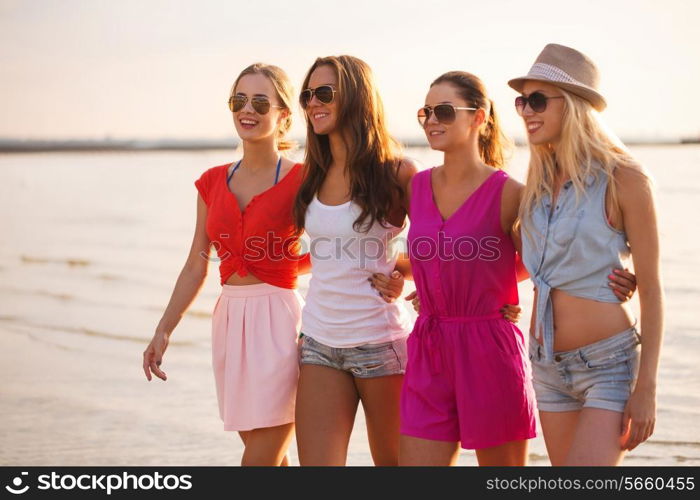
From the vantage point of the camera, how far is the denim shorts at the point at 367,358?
14.1 feet

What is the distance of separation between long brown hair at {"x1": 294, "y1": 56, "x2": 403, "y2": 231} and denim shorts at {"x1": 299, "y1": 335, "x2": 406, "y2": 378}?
2.06 ft

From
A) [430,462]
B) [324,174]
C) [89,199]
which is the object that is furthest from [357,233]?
[89,199]

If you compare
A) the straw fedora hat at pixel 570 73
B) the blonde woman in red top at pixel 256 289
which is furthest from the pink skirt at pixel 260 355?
the straw fedora hat at pixel 570 73

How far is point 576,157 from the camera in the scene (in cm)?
373

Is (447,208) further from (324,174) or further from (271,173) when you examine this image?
(271,173)

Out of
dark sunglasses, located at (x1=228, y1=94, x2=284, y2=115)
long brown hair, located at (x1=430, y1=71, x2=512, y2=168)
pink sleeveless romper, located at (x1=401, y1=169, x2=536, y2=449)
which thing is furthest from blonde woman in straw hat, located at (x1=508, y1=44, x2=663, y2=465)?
dark sunglasses, located at (x1=228, y1=94, x2=284, y2=115)

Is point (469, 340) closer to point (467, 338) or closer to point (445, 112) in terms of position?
point (467, 338)

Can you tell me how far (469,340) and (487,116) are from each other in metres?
1.03

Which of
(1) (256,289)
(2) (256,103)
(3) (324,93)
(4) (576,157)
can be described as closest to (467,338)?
(4) (576,157)

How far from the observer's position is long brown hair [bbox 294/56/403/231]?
4.43m

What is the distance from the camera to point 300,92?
4.66 metres

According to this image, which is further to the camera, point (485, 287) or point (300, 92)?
point (300, 92)

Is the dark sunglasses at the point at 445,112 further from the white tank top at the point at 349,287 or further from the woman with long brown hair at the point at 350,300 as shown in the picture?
the white tank top at the point at 349,287

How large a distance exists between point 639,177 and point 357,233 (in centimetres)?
131
